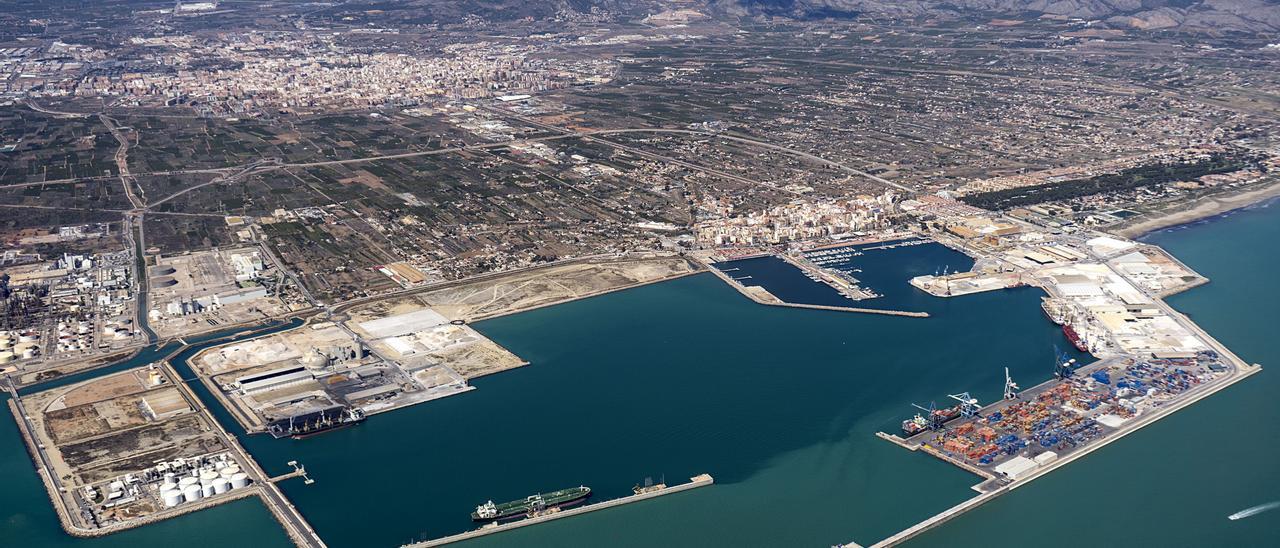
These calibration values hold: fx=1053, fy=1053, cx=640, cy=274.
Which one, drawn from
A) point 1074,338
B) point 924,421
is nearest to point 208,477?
point 924,421

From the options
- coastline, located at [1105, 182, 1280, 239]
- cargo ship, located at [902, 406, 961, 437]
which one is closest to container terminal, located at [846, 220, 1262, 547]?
cargo ship, located at [902, 406, 961, 437]

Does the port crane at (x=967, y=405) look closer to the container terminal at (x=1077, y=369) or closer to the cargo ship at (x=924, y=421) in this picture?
the container terminal at (x=1077, y=369)

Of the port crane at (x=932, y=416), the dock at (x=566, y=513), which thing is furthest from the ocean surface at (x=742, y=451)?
the port crane at (x=932, y=416)

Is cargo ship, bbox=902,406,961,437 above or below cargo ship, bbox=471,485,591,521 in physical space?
above

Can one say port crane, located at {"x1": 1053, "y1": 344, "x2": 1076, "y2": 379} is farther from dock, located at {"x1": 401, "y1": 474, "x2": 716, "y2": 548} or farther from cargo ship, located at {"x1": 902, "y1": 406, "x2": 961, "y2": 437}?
dock, located at {"x1": 401, "y1": 474, "x2": 716, "y2": 548}

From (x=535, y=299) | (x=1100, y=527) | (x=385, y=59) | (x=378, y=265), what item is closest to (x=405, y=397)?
(x=535, y=299)

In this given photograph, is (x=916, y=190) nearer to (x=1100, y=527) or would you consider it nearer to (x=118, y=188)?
(x=1100, y=527)

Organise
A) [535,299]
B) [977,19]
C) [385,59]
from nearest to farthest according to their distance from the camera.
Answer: [535,299], [385,59], [977,19]
